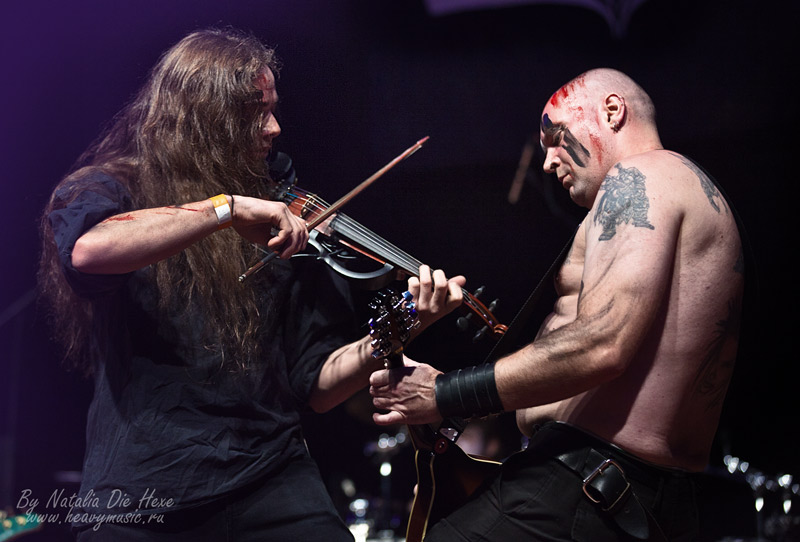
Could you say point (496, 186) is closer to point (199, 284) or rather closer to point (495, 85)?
point (495, 85)

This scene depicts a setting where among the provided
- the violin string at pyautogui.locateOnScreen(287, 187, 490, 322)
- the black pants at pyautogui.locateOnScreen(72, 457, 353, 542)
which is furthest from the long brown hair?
the black pants at pyautogui.locateOnScreen(72, 457, 353, 542)

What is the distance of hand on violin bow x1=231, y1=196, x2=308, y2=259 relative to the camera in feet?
6.43

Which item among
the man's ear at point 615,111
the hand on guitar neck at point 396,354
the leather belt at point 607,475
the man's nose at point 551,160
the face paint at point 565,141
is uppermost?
the man's ear at point 615,111

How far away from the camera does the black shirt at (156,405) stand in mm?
1877

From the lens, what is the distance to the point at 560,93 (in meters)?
2.19

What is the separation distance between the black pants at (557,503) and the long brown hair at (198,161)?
0.88m

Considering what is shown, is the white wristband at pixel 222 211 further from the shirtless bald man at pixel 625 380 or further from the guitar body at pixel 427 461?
the shirtless bald man at pixel 625 380

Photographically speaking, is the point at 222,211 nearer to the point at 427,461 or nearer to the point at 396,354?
the point at 396,354

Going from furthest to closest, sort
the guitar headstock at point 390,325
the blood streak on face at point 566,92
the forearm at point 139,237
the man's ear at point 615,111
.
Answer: the blood streak on face at point 566,92 < the man's ear at point 615,111 < the guitar headstock at point 390,325 < the forearm at point 139,237

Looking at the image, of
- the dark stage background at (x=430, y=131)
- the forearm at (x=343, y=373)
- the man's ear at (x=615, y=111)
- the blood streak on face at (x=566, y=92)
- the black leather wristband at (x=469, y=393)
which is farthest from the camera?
the dark stage background at (x=430, y=131)

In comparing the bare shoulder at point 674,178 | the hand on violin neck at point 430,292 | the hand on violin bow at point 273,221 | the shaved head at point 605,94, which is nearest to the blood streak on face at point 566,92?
the shaved head at point 605,94

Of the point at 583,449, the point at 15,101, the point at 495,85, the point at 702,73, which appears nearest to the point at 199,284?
the point at 583,449

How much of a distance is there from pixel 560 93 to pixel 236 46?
3.75ft

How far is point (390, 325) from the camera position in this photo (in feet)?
6.35
